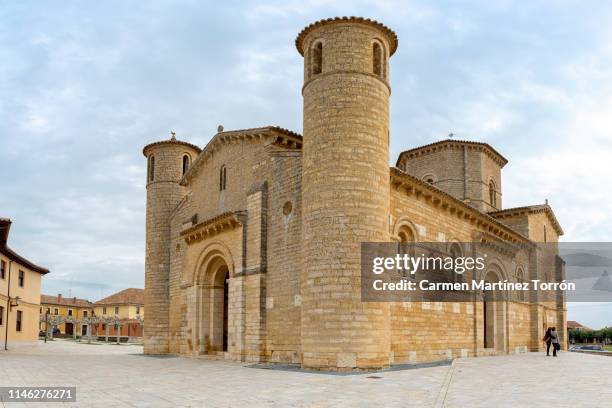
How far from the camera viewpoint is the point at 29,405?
9.38 metres

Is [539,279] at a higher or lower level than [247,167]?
lower

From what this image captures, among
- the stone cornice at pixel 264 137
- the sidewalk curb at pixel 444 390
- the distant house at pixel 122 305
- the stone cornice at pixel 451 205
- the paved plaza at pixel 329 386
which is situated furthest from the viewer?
the distant house at pixel 122 305

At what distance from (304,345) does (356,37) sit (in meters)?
9.32

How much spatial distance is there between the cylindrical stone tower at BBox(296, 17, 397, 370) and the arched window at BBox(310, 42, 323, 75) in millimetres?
32

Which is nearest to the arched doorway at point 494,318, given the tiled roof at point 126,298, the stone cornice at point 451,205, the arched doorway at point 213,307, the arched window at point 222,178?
the stone cornice at point 451,205

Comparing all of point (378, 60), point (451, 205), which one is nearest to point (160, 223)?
point (451, 205)

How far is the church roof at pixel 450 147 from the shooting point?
3269 cm

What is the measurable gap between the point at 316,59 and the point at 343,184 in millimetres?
4406

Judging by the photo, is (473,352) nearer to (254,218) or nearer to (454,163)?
(254,218)

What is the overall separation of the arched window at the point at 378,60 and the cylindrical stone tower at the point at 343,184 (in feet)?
0.10

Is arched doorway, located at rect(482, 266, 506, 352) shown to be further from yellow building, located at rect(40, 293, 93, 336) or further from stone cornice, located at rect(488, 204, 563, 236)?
yellow building, located at rect(40, 293, 93, 336)

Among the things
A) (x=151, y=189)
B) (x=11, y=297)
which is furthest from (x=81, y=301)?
(x=151, y=189)

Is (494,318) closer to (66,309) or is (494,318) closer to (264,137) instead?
(264,137)

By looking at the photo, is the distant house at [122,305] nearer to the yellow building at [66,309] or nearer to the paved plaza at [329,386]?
the yellow building at [66,309]
